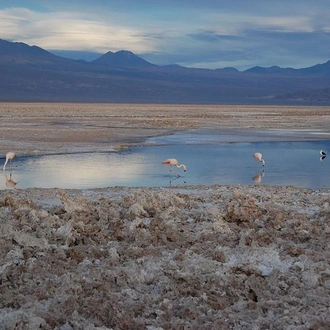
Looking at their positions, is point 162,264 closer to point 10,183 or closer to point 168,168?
point 10,183

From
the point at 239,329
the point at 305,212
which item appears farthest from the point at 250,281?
the point at 305,212

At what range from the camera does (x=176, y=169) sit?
49.6ft

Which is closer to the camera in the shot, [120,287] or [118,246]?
[120,287]

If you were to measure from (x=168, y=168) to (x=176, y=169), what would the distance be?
233 millimetres

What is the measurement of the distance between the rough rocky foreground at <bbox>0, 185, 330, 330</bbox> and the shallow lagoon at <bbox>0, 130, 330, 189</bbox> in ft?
15.2

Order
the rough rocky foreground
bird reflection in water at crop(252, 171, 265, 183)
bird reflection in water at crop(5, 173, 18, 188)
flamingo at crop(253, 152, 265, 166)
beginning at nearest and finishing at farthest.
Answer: the rough rocky foreground
bird reflection in water at crop(5, 173, 18, 188)
bird reflection in water at crop(252, 171, 265, 183)
flamingo at crop(253, 152, 265, 166)

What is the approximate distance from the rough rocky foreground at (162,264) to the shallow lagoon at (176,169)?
463cm

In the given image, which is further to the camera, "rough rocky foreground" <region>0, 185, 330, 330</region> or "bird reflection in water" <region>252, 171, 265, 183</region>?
"bird reflection in water" <region>252, 171, 265, 183</region>

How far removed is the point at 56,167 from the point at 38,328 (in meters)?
10.8

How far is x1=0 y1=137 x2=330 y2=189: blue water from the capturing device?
13.3 metres

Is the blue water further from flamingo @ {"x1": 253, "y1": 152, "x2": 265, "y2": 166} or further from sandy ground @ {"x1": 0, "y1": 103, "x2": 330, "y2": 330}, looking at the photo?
sandy ground @ {"x1": 0, "y1": 103, "x2": 330, "y2": 330}

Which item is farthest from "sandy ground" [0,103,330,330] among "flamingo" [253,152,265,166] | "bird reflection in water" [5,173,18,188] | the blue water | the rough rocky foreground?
"flamingo" [253,152,265,166]

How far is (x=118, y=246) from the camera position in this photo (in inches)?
257

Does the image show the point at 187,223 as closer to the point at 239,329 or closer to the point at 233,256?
Result: the point at 233,256
